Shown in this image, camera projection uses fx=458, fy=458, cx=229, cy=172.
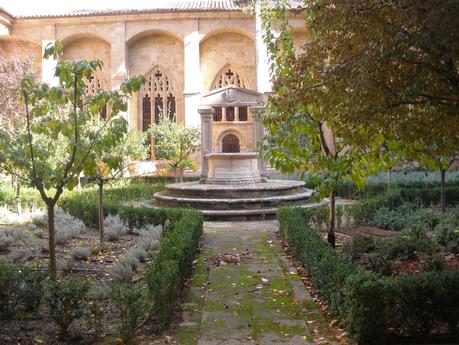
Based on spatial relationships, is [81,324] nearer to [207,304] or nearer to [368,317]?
[207,304]

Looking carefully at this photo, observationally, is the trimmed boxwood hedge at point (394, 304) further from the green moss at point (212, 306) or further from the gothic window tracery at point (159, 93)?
the gothic window tracery at point (159, 93)

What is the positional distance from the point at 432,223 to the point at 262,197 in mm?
4722

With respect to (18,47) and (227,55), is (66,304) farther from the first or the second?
(18,47)

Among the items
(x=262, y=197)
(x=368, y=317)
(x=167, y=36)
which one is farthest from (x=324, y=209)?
(x=167, y=36)

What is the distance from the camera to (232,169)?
1440 centimetres

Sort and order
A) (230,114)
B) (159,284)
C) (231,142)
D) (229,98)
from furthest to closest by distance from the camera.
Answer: (230,114) < (231,142) < (229,98) < (159,284)

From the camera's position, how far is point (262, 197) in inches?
510

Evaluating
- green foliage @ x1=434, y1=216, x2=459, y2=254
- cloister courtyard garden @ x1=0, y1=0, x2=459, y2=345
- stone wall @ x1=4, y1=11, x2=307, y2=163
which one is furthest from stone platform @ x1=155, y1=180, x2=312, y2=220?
stone wall @ x1=4, y1=11, x2=307, y2=163

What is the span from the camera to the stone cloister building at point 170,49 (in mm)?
26094

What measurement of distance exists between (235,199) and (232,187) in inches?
25.8

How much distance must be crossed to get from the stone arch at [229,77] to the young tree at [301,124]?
20481mm

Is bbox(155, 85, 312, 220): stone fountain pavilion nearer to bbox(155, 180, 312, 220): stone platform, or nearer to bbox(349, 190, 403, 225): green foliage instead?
bbox(155, 180, 312, 220): stone platform

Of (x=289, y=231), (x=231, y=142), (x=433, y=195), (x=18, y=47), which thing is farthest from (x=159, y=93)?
(x=289, y=231)

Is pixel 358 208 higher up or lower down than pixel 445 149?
lower down
